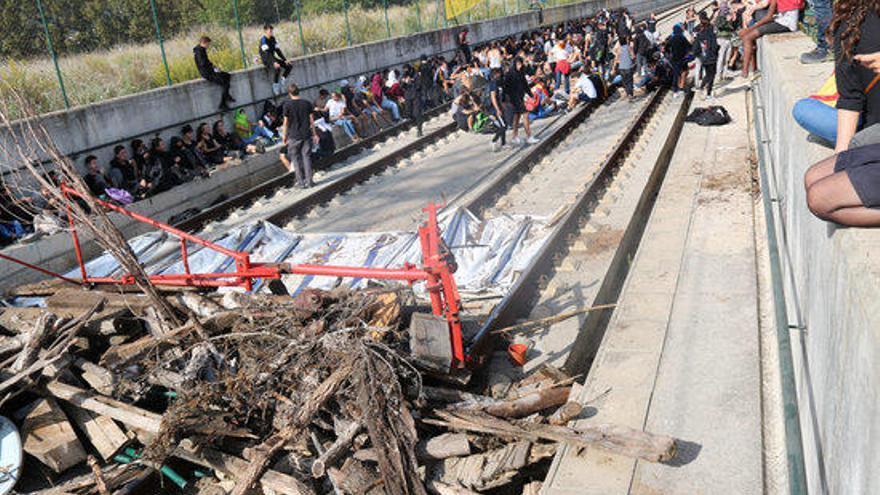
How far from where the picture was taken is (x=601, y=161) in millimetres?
14000

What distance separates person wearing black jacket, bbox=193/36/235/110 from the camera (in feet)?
53.7

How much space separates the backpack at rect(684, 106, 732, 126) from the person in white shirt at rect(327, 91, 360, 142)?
28.7ft

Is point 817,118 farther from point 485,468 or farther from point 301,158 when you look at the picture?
point 301,158

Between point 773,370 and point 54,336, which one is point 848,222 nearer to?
point 773,370

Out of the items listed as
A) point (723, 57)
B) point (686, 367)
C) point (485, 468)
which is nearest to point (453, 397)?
point (485, 468)

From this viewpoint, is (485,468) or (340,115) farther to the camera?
(340,115)

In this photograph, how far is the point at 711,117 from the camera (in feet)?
52.1

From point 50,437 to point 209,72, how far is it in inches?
510

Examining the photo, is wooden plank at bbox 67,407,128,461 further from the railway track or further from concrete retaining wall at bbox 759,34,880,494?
the railway track

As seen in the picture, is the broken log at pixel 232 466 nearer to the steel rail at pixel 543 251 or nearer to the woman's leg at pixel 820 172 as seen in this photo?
the steel rail at pixel 543 251

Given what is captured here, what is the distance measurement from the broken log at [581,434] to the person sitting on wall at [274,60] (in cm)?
1558

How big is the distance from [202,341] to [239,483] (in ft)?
5.14

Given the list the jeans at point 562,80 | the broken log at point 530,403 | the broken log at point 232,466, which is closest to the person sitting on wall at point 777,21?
the jeans at point 562,80

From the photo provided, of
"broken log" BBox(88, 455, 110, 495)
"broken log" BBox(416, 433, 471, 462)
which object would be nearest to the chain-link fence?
"broken log" BBox(88, 455, 110, 495)
